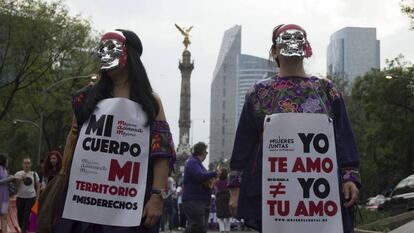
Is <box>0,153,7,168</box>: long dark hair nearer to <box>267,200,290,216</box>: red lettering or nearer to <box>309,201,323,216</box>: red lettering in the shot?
<box>267,200,290,216</box>: red lettering

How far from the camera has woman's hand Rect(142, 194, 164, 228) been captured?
15.3 feet

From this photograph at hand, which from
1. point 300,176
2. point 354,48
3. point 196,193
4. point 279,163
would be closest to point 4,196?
point 196,193

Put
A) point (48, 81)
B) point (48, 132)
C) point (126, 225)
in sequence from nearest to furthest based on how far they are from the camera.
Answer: point (126, 225), point (48, 81), point (48, 132)

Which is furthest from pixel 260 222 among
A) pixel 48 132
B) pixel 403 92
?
pixel 48 132

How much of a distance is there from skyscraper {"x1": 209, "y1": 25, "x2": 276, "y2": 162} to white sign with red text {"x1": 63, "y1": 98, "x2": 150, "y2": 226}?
13455 cm

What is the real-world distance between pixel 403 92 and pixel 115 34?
45.0 metres

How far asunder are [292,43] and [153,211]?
1527 mm

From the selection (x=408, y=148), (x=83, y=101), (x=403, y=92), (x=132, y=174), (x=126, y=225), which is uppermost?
(x=403, y=92)

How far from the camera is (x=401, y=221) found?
1581 centimetres

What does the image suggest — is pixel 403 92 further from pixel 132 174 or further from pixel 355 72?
pixel 355 72

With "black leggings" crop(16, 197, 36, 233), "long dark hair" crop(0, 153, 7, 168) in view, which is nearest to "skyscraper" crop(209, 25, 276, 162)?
"black leggings" crop(16, 197, 36, 233)

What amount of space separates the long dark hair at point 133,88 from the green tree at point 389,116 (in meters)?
43.0

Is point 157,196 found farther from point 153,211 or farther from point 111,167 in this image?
point 111,167

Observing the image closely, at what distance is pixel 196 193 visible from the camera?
11500 mm
